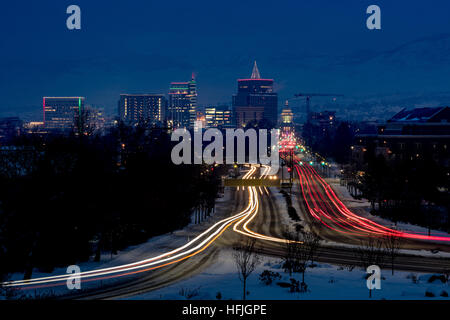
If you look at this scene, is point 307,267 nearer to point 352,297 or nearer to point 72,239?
point 352,297

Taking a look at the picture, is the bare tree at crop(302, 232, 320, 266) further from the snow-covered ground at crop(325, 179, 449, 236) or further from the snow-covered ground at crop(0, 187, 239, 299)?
the snow-covered ground at crop(325, 179, 449, 236)

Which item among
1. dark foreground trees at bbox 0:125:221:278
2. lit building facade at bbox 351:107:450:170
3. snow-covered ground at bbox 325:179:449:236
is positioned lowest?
snow-covered ground at bbox 325:179:449:236

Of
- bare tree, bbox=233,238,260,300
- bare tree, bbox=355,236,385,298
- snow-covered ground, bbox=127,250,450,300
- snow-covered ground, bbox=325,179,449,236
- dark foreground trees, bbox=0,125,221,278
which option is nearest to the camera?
snow-covered ground, bbox=127,250,450,300

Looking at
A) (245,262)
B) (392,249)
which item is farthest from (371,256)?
(245,262)

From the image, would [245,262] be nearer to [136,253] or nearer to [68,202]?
[68,202]

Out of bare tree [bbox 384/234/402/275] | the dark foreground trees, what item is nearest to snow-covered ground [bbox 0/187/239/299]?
the dark foreground trees

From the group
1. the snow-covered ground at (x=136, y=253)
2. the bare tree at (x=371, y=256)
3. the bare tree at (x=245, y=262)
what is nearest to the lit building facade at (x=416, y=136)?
the snow-covered ground at (x=136, y=253)

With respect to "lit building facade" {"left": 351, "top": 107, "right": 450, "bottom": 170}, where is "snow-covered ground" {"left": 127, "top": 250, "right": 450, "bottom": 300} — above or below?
below

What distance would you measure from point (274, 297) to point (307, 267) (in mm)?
7932

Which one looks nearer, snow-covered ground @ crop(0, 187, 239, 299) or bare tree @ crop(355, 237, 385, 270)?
snow-covered ground @ crop(0, 187, 239, 299)

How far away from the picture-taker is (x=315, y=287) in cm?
1911

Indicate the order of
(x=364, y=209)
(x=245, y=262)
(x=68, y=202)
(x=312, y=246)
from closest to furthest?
(x=245, y=262) < (x=312, y=246) < (x=68, y=202) < (x=364, y=209)

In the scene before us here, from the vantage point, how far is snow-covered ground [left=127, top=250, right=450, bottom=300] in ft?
56.6
